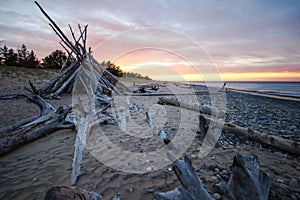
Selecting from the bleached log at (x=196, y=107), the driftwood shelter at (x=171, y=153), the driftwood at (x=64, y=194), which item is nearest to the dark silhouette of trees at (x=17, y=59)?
the driftwood shelter at (x=171, y=153)

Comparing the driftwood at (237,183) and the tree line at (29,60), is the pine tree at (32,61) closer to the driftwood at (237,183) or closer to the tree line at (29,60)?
the tree line at (29,60)

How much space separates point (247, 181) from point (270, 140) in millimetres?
2318

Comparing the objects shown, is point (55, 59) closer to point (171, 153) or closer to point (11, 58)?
point (11, 58)

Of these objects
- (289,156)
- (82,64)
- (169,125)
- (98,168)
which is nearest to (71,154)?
(98,168)

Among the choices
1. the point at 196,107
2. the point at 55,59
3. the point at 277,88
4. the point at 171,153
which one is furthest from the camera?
the point at 277,88

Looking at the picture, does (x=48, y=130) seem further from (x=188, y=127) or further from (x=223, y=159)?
(x=223, y=159)

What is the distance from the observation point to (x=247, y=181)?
4.39 feet

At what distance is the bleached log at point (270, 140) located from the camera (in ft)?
8.86

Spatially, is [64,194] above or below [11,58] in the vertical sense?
below

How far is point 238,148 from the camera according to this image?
2.96 meters

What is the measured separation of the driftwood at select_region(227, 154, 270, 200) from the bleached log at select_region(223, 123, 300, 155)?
2.04 meters

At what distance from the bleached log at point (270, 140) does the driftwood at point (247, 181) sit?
2.04 meters

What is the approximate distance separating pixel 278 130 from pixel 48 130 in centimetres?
641

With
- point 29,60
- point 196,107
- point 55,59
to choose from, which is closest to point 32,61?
point 29,60
